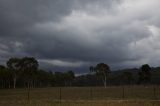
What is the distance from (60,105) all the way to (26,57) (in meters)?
87.0

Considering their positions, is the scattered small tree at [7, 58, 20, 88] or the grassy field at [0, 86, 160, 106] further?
the scattered small tree at [7, 58, 20, 88]

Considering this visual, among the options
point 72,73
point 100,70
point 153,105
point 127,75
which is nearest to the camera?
point 153,105

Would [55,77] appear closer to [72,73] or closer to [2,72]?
[72,73]

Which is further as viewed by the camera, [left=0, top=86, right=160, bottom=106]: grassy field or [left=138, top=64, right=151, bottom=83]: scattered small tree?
[left=138, top=64, right=151, bottom=83]: scattered small tree

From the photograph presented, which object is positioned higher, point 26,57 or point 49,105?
point 26,57

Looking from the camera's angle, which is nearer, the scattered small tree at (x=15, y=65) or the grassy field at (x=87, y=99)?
the grassy field at (x=87, y=99)

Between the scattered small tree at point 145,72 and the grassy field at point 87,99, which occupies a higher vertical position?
the scattered small tree at point 145,72

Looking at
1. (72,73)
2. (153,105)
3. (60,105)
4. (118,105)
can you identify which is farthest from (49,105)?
Result: (72,73)

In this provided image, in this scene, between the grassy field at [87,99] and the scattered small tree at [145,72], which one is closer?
the grassy field at [87,99]

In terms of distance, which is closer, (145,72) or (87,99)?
(87,99)

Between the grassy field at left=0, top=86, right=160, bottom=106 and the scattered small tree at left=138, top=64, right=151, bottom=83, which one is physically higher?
the scattered small tree at left=138, top=64, right=151, bottom=83

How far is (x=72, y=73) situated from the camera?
6324 inches

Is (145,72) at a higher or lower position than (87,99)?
higher

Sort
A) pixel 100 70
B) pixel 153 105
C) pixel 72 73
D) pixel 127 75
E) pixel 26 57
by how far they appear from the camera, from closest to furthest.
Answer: pixel 153 105 → pixel 26 57 → pixel 100 70 → pixel 127 75 → pixel 72 73
